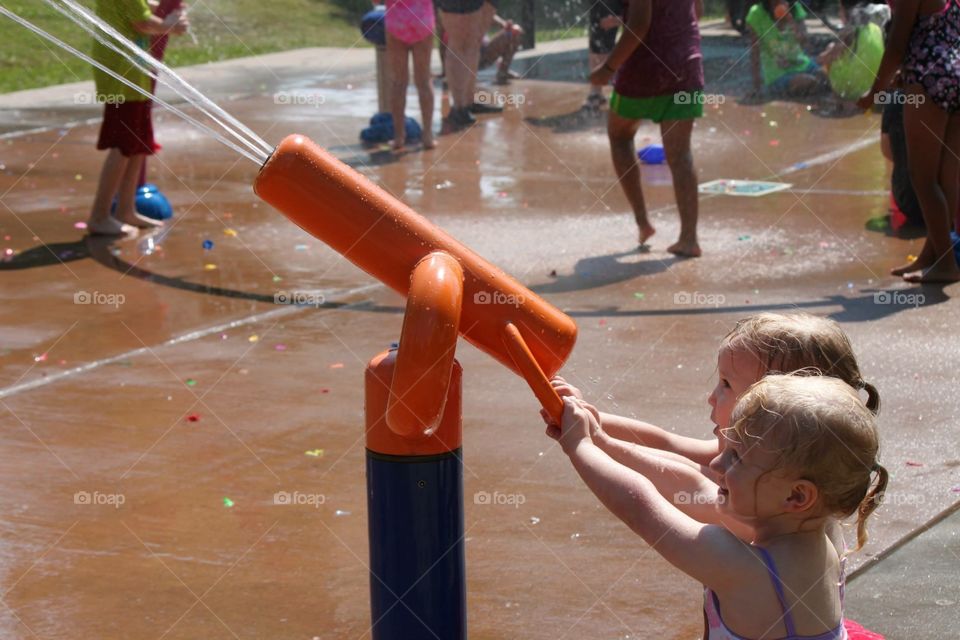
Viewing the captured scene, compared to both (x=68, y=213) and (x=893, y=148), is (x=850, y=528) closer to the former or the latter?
(x=893, y=148)

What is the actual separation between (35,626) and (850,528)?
231cm

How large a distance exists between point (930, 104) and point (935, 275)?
0.85 meters

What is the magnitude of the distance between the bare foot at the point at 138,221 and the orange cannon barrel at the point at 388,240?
5.74m

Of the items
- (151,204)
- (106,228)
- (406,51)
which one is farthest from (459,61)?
(106,228)

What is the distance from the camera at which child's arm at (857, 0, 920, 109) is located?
6.29m

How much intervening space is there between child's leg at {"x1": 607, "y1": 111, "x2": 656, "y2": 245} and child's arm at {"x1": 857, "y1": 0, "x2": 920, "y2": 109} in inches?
56.5

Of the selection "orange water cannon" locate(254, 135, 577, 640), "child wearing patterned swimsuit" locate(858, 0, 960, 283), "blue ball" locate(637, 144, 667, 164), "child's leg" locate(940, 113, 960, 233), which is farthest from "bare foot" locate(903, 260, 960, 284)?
"orange water cannon" locate(254, 135, 577, 640)

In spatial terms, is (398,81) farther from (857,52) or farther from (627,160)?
(857,52)

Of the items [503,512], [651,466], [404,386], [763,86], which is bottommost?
[763,86]

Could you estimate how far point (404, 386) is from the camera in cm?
224

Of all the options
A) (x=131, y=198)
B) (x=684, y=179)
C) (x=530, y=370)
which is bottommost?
(x=131, y=198)

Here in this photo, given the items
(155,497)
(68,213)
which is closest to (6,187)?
(68,213)

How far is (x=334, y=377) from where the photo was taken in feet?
17.2

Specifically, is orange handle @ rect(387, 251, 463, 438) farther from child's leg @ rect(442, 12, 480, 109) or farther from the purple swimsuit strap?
child's leg @ rect(442, 12, 480, 109)
